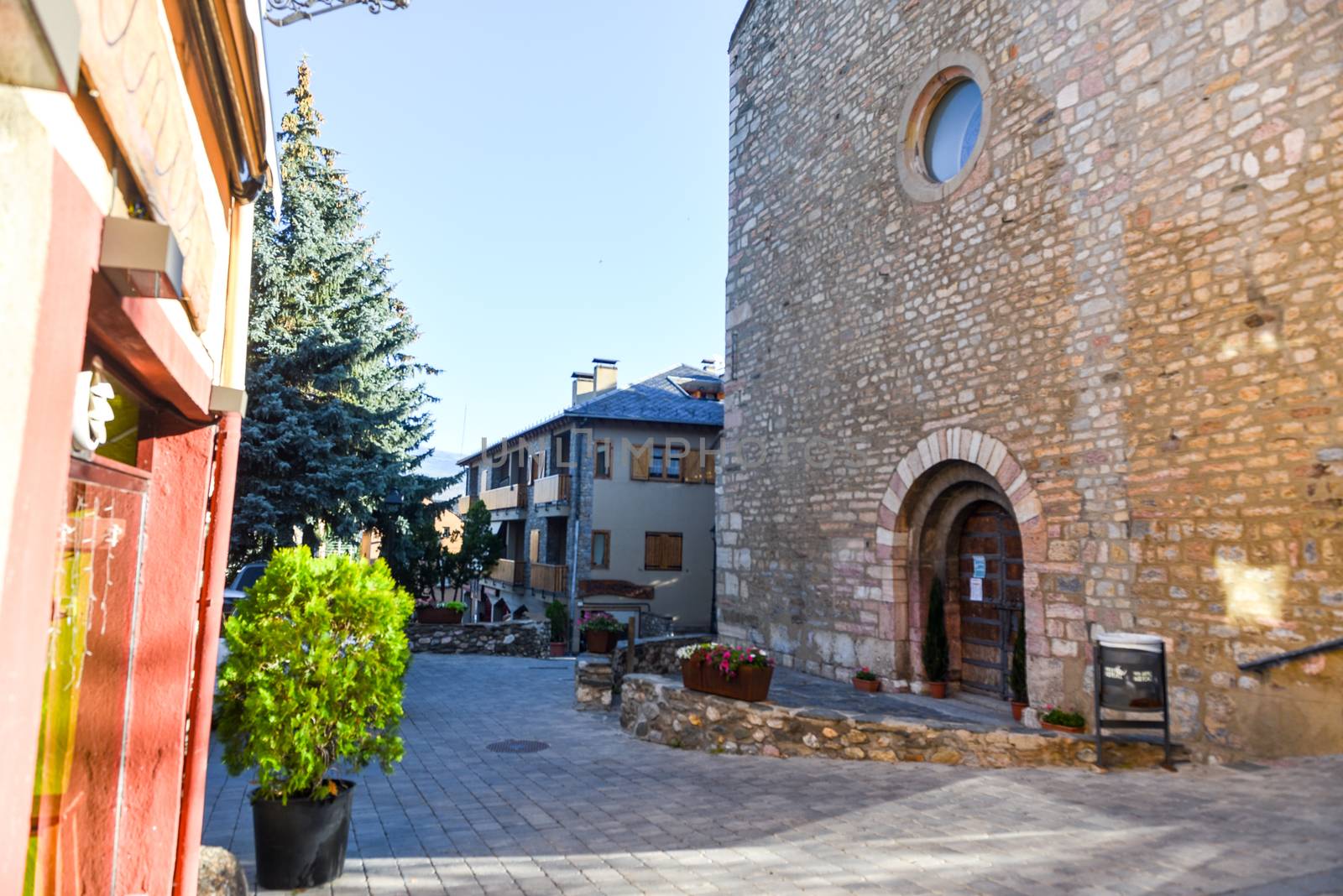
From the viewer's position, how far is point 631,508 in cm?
2556

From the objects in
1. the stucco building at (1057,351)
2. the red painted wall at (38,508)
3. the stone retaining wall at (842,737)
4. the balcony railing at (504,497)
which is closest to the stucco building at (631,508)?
the balcony railing at (504,497)

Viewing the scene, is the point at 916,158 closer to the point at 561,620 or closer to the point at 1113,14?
the point at 1113,14

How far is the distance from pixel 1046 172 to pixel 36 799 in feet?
30.3

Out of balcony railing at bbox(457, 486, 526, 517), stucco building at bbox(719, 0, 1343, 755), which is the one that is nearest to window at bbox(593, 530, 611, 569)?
balcony railing at bbox(457, 486, 526, 517)

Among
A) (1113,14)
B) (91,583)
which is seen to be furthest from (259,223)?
(91,583)

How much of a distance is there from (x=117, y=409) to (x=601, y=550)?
873 inches

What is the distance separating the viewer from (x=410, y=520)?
20.3 meters

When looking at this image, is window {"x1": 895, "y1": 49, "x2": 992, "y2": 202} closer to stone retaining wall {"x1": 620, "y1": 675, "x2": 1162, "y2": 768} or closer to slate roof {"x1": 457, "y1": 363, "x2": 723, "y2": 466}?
stone retaining wall {"x1": 620, "y1": 675, "x2": 1162, "y2": 768}

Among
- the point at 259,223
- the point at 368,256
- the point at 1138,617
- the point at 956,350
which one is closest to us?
the point at 1138,617

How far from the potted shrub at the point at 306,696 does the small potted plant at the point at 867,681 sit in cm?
685

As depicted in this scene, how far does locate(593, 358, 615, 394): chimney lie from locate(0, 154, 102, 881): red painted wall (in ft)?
92.1

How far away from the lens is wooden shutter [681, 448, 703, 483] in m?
26.2

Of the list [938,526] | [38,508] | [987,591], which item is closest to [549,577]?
[938,526]

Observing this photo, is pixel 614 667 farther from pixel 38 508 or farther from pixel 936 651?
pixel 38 508
